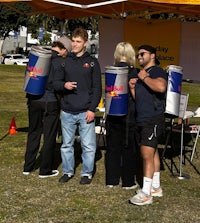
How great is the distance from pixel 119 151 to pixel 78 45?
1364mm

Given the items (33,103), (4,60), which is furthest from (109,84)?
(4,60)

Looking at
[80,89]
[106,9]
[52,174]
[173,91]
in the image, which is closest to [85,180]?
[52,174]

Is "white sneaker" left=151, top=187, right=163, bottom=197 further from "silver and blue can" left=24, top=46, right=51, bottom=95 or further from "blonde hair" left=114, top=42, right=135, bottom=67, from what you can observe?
"silver and blue can" left=24, top=46, right=51, bottom=95

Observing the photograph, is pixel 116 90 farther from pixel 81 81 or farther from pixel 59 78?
pixel 59 78

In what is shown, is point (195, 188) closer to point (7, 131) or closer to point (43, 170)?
point (43, 170)

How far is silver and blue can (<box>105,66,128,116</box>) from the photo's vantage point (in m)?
5.27

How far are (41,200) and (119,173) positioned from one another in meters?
1.11

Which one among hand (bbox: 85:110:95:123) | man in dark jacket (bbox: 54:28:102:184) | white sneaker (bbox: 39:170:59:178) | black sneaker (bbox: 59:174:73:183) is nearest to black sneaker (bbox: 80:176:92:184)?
black sneaker (bbox: 59:174:73:183)

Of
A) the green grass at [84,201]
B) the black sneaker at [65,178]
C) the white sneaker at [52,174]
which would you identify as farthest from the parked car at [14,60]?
the black sneaker at [65,178]

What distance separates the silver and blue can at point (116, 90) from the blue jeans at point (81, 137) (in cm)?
36

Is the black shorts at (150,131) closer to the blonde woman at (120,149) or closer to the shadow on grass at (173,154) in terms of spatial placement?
the blonde woman at (120,149)

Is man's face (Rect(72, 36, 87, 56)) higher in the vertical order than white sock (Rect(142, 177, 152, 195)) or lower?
higher

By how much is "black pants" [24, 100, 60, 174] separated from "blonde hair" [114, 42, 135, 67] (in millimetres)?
998

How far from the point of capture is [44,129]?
5883 mm
